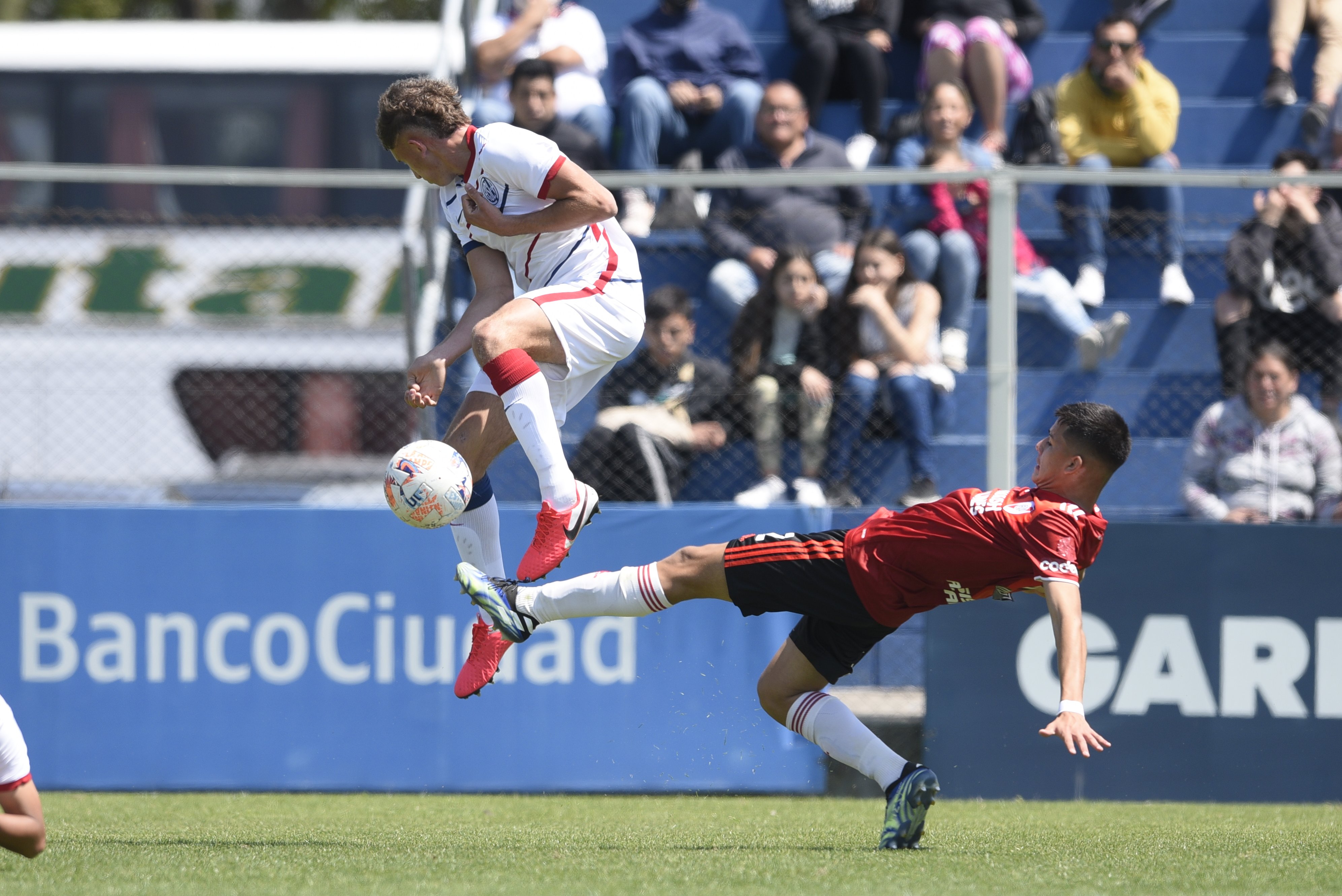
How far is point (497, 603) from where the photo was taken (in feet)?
17.8

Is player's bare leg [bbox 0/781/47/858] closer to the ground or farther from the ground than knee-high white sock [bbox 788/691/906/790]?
farther from the ground

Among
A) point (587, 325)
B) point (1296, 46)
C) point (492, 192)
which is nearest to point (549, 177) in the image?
point (492, 192)

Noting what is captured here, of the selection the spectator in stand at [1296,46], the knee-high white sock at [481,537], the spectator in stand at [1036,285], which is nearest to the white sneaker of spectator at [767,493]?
the spectator in stand at [1036,285]

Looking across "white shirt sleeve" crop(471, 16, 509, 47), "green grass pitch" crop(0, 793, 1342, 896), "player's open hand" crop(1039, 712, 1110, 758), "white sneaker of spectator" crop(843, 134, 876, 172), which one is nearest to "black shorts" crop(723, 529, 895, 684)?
"green grass pitch" crop(0, 793, 1342, 896)

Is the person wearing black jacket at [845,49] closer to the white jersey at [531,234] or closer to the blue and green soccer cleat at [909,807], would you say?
the white jersey at [531,234]

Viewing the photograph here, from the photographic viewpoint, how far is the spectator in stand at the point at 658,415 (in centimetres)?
807

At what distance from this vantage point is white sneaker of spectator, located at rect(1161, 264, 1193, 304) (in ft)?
27.3

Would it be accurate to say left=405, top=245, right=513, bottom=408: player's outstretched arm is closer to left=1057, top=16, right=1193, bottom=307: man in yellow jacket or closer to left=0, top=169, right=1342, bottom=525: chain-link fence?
left=0, top=169, right=1342, bottom=525: chain-link fence

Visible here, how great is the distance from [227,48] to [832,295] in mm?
7055

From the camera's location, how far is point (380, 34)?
13109 mm

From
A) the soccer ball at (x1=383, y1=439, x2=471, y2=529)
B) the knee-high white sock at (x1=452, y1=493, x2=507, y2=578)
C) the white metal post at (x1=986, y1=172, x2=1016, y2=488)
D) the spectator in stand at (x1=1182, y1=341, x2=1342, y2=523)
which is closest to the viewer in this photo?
the soccer ball at (x1=383, y1=439, x2=471, y2=529)

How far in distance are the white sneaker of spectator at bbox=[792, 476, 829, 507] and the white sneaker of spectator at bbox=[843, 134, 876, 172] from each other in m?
3.36

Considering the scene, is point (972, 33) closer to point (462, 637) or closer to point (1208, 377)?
point (1208, 377)

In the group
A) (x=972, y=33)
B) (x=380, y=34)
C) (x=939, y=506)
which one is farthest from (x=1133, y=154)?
(x=380, y=34)
